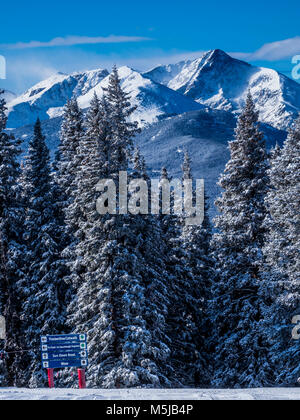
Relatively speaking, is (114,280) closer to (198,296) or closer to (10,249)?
(10,249)

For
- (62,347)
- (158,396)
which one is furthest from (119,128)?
(158,396)

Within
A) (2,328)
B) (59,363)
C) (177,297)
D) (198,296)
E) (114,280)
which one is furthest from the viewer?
(198,296)

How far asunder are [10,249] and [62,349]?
1101 cm

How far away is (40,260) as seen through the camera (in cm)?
2648

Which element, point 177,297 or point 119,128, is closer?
point 119,128

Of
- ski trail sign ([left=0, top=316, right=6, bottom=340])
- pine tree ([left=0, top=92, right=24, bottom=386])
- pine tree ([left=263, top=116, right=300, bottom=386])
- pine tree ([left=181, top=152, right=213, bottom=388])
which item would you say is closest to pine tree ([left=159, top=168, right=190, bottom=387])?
pine tree ([left=181, top=152, right=213, bottom=388])

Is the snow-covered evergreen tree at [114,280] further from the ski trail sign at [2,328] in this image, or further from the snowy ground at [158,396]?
the snowy ground at [158,396]

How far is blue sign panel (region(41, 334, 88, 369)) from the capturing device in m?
14.1

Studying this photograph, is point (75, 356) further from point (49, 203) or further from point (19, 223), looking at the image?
point (49, 203)

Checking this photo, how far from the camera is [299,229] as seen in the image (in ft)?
69.6

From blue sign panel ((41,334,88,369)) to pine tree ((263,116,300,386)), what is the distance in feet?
34.2
